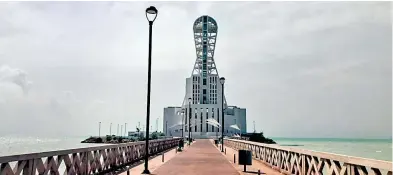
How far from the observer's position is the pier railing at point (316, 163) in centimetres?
866

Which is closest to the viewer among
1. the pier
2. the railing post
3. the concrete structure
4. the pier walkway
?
the pier

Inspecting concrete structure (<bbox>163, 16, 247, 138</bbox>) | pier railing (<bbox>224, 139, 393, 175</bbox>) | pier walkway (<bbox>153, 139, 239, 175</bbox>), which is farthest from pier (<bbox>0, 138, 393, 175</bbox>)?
concrete structure (<bbox>163, 16, 247, 138</bbox>)

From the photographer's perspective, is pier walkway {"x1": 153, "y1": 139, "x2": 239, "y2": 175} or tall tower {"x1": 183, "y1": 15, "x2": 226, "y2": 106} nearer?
pier walkway {"x1": 153, "y1": 139, "x2": 239, "y2": 175}

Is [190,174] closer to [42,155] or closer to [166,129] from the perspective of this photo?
[42,155]

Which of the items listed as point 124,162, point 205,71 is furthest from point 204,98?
point 124,162

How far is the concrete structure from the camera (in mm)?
139625

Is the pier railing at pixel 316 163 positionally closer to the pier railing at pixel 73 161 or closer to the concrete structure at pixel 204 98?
the pier railing at pixel 73 161

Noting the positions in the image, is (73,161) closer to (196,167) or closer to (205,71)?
(196,167)

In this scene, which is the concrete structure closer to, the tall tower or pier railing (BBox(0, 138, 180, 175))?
the tall tower

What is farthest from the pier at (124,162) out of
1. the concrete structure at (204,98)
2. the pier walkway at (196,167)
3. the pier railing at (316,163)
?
the concrete structure at (204,98)

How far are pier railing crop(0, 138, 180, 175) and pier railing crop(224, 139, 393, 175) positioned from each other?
7324 millimetres

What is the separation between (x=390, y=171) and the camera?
796 cm

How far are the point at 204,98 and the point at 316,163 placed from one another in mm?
134624

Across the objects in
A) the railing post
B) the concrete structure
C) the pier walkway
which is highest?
the concrete structure
